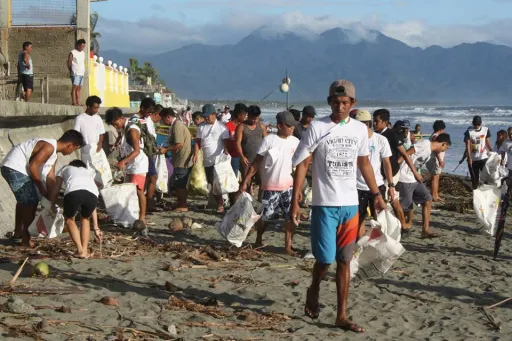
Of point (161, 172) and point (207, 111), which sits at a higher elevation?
point (207, 111)

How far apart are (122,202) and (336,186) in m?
4.65

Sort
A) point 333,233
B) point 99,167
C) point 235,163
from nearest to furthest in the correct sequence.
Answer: point 333,233 < point 99,167 < point 235,163

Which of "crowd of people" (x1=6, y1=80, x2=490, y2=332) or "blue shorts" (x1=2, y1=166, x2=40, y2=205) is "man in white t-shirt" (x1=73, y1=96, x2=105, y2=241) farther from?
"blue shorts" (x1=2, y1=166, x2=40, y2=205)

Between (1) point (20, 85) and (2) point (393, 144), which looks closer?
(2) point (393, 144)

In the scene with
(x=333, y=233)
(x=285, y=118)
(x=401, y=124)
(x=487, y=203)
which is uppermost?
(x=285, y=118)

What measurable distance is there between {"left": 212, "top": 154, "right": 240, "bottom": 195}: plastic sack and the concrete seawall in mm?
2844

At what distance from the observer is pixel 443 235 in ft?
35.0

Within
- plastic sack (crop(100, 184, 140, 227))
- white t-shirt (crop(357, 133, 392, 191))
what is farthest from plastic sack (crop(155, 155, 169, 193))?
white t-shirt (crop(357, 133, 392, 191))

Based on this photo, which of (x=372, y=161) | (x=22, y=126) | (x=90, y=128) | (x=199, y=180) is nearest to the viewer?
(x=372, y=161)

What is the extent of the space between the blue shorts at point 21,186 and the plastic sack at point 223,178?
396cm

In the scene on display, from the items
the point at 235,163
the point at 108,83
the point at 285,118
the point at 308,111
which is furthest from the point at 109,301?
the point at 108,83

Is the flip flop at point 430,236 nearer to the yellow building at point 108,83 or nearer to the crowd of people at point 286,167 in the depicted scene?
the crowd of people at point 286,167

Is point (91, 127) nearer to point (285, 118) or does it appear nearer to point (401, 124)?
point (285, 118)

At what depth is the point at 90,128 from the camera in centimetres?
1055
